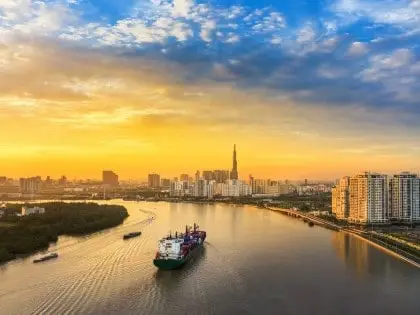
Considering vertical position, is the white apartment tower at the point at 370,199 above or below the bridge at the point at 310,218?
above

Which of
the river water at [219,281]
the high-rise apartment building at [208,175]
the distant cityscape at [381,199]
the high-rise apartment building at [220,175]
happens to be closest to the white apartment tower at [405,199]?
the distant cityscape at [381,199]

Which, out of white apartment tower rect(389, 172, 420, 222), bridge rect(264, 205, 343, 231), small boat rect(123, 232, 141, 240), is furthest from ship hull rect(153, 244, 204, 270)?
white apartment tower rect(389, 172, 420, 222)

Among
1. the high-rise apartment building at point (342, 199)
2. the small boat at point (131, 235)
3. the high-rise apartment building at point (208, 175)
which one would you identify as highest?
the high-rise apartment building at point (208, 175)

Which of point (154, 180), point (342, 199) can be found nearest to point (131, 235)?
point (342, 199)

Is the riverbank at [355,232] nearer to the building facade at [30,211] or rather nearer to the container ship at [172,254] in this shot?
the container ship at [172,254]

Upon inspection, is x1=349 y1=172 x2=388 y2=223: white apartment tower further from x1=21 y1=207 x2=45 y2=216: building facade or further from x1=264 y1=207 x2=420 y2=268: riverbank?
x1=21 y1=207 x2=45 y2=216: building facade

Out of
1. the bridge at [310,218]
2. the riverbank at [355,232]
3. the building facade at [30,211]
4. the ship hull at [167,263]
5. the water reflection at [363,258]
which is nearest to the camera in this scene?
the ship hull at [167,263]

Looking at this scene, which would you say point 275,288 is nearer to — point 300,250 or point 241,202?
point 300,250
